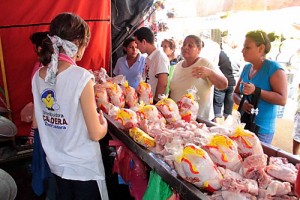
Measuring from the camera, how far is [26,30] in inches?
118

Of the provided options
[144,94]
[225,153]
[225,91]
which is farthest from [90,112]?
[225,91]

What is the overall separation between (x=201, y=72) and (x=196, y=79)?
0.16 metres

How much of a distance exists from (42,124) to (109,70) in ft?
6.50

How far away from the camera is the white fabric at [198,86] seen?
8.48 feet

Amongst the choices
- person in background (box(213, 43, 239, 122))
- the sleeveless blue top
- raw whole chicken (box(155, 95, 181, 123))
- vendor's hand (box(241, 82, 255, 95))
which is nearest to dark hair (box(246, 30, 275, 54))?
the sleeveless blue top

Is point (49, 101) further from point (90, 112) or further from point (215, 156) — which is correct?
point (215, 156)

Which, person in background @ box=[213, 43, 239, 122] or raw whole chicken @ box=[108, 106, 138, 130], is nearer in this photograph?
raw whole chicken @ box=[108, 106, 138, 130]

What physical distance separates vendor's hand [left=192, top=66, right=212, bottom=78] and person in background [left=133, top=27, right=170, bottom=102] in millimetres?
461

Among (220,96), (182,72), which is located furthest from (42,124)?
(220,96)

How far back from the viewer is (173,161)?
1344 mm

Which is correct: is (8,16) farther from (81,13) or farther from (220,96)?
(220,96)

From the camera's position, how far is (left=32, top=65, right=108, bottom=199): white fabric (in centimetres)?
147

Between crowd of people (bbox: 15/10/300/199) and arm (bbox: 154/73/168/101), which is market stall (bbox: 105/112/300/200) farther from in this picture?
arm (bbox: 154/73/168/101)

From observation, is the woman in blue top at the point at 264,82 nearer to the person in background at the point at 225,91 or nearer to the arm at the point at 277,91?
the arm at the point at 277,91
